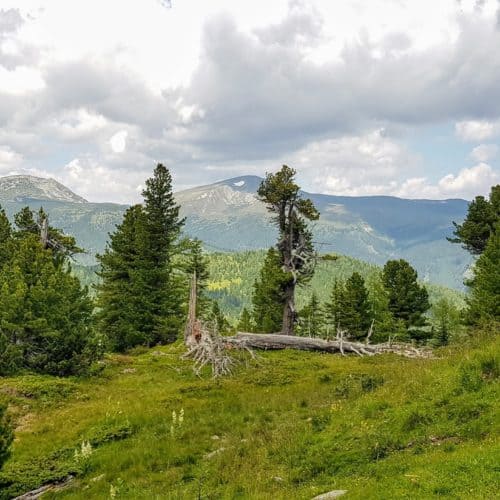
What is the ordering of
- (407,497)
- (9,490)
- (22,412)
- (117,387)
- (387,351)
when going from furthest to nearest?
(387,351) < (117,387) < (22,412) < (9,490) < (407,497)

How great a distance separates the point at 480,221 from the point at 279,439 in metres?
42.2

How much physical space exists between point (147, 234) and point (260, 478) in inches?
1340

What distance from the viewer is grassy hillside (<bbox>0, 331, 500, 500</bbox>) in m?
9.20

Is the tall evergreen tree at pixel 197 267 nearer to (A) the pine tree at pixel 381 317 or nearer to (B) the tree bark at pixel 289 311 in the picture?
(B) the tree bark at pixel 289 311

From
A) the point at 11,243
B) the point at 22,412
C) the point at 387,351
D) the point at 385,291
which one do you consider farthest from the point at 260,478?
the point at 385,291

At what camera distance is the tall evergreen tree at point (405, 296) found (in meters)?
56.5

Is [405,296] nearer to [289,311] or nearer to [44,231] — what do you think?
[289,311]

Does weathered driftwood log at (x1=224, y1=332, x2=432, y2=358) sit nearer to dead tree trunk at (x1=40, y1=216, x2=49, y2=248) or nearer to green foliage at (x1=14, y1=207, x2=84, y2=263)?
green foliage at (x1=14, y1=207, x2=84, y2=263)

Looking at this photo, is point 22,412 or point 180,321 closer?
point 22,412

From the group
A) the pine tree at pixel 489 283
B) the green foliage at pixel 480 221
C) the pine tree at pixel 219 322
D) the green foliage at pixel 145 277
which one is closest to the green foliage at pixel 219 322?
the pine tree at pixel 219 322

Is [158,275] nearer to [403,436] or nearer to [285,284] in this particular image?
[285,284]

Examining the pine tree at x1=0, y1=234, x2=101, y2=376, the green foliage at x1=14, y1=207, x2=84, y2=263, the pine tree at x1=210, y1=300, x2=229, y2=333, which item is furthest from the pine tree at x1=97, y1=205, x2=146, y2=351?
the pine tree at x1=0, y1=234, x2=101, y2=376

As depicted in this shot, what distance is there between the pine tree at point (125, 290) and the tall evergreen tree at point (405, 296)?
32.6m

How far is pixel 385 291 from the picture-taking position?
5853 cm
